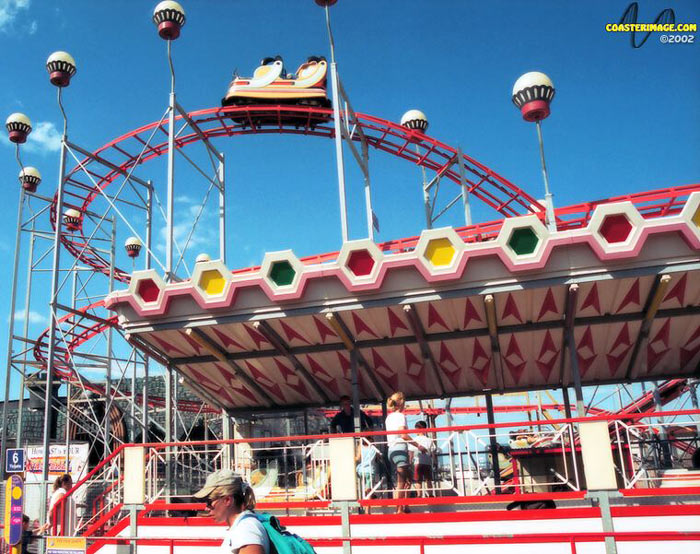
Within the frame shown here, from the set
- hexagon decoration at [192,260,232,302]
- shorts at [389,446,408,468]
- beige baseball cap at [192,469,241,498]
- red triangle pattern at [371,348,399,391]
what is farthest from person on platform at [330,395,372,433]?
beige baseball cap at [192,469,241,498]

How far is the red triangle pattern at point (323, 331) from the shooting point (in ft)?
36.1

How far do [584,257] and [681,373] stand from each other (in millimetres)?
5223

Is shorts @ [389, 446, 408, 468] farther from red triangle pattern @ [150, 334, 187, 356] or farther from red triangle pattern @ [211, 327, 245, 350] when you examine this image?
red triangle pattern @ [150, 334, 187, 356]

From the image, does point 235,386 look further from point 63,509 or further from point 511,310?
point 511,310

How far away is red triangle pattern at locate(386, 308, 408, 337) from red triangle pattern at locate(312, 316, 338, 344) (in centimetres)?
103

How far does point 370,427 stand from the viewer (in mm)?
12688

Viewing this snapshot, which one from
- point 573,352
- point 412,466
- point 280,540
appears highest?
point 573,352

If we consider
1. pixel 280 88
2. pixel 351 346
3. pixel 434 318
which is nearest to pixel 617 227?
pixel 434 318

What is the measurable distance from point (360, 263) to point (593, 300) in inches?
149

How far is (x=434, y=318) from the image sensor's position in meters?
10.9

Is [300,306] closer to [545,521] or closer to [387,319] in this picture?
[387,319]

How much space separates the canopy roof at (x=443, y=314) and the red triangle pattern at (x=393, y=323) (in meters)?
0.04

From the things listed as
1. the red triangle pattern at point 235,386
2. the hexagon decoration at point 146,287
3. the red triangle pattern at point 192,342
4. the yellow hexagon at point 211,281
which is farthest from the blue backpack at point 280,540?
the red triangle pattern at point 235,386

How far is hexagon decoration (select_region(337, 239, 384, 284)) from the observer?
32.5ft
